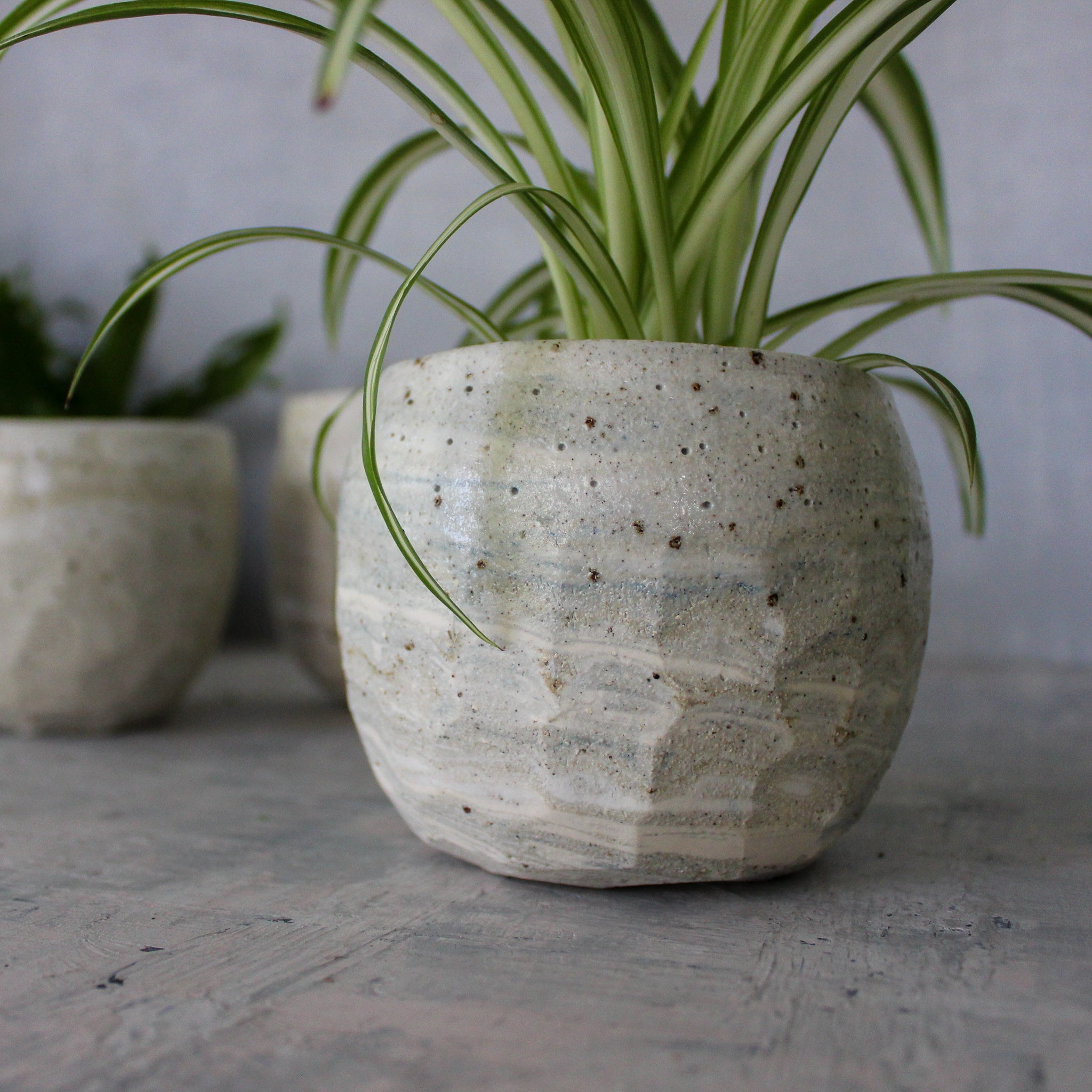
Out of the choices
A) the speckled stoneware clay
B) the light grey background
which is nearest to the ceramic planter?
the speckled stoneware clay

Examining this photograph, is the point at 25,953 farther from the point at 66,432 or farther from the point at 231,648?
the point at 231,648

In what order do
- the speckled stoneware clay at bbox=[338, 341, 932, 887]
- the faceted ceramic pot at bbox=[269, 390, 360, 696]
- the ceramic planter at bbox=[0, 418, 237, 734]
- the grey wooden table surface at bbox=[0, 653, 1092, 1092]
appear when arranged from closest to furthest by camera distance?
1. the grey wooden table surface at bbox=[0, 653, 1092, 1092]
2. the speckled stoneware clay at bbox=[338, 341, 932, 887]
3. the ceramic planter at bbox=[0, 418, 237, 734]
4. the faceted ceramic pot at bbox=[269, 390, 360, 696]

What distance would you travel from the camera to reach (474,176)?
1822 mm

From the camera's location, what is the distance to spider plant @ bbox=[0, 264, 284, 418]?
4.92ft

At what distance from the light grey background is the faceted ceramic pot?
2.00 feet

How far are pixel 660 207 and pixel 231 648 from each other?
1.46 meters

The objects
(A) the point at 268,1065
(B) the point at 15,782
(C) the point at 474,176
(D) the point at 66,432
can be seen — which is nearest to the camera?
(A) the point at 268,1065

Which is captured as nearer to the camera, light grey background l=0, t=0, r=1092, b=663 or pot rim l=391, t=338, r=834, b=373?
pot rim l=391, t=338, r=834, b=373

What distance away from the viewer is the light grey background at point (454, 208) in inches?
67.1

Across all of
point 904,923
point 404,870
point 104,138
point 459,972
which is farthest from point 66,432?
point 104,138

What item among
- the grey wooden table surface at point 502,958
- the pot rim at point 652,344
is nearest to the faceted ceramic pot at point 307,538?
the grey wooden table surface at point 502,958

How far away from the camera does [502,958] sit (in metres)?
0.55

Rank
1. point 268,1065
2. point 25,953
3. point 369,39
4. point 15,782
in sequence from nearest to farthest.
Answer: point 268,1065, point 25,953, point 369,39, point 15,782

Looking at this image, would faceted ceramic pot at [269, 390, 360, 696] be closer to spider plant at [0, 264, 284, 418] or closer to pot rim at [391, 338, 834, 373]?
spider plant at [0, 264, 284, 418]
